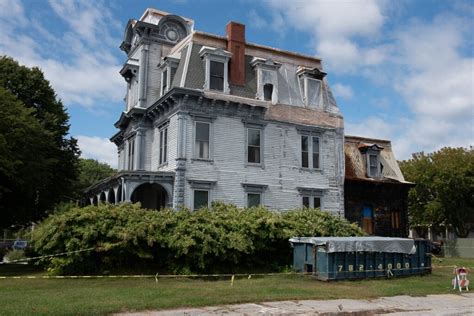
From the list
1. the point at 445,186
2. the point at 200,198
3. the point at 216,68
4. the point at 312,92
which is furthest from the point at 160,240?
the point at 445,186

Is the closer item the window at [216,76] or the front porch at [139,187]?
the front porch at [139,187]

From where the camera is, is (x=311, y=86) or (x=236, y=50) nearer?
(x=236, y=50)

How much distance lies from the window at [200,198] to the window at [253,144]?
320 cm

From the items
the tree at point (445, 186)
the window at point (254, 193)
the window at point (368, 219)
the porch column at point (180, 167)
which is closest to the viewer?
the porch column at point (180, 167)

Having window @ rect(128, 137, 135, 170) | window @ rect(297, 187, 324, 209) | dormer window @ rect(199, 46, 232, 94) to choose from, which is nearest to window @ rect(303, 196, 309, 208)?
window @ rect(297, 187, 324, 209)

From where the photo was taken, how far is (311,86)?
2927 centimetres

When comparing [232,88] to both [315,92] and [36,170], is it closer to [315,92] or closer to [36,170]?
[315,92]

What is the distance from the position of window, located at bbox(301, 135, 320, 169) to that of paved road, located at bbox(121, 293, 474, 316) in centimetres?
1469

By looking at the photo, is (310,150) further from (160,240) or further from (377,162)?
(160,240)

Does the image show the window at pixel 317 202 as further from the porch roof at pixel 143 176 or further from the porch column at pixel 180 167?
the porch roof at pixel 143 176

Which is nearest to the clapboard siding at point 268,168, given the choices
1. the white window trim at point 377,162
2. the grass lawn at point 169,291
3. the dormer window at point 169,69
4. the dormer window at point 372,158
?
the dormer window at point 169,69

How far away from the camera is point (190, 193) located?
2450 cm

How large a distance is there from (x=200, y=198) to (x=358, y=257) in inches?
385

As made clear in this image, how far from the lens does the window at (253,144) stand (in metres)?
26.5
